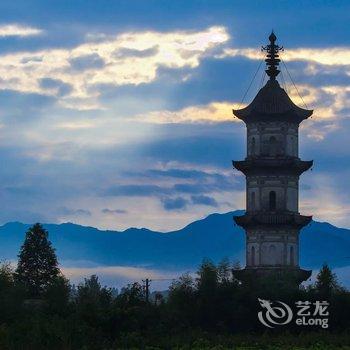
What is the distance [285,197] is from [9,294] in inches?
802

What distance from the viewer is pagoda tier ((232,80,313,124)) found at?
249ft

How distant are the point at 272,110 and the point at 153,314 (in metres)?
26.8

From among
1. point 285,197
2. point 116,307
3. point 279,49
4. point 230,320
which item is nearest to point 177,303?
point 230,320

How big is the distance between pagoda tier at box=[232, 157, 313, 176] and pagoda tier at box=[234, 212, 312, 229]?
289 cm

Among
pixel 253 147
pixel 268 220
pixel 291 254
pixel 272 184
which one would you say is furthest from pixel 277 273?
pixel 253 147

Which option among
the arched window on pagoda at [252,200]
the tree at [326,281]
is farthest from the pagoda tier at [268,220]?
the tree at [326,281]

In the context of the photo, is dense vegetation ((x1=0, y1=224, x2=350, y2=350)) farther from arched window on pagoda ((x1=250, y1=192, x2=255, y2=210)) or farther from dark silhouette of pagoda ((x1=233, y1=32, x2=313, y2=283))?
arched window on pagoda ((x1=250, y1=192, x2=255, y2=210))

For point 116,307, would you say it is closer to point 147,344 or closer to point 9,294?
point 147,344

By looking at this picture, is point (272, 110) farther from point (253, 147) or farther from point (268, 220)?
point (268, 220)

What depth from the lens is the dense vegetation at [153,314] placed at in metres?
45.0

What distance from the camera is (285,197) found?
7606 cm

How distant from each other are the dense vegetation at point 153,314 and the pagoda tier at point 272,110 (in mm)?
10289

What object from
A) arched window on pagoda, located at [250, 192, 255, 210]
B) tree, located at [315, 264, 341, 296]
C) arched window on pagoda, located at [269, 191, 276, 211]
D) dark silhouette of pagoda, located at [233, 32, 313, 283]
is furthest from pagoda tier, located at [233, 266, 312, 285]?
arched window on pagoda, located at [250, 192, 255, 210]

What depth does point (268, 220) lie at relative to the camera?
75.2 metres
